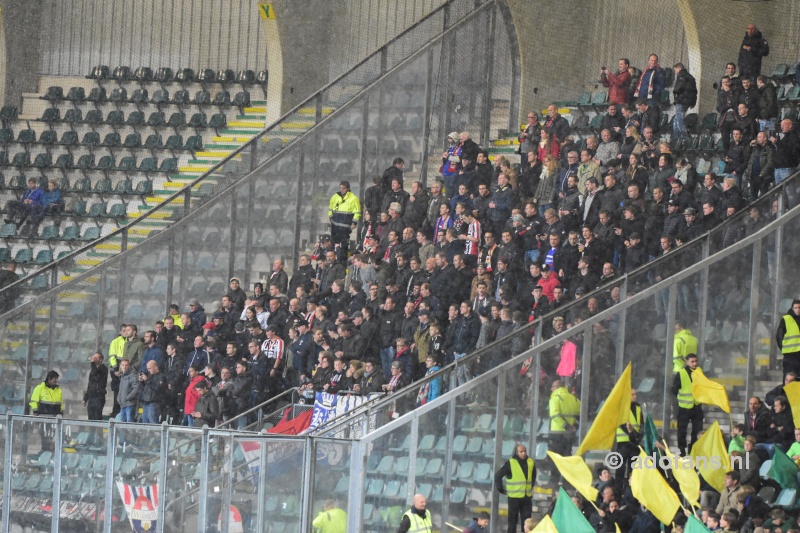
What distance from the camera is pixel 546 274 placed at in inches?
685

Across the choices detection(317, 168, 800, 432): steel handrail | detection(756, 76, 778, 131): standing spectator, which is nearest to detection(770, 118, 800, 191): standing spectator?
detection(756, 76, 778, 131): standing spectator

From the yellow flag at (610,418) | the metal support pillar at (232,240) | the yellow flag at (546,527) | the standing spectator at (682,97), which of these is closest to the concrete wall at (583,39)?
the standing spectator at (682,97)

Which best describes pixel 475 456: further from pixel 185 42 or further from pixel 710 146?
pixel 185 42

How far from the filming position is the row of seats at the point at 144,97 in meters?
27.5

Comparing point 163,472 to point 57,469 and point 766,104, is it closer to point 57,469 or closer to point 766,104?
point 57,469

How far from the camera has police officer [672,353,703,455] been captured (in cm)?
1530

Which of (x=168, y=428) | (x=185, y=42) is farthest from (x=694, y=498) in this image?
(x=185, y=42)

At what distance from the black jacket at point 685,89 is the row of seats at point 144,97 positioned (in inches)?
391

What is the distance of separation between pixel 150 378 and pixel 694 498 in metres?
8.32

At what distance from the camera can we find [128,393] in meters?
19.5

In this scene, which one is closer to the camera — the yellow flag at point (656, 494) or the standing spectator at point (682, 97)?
the yellow flag at point (656, 494)

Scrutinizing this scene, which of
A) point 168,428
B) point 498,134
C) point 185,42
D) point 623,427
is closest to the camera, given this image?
point 168,428

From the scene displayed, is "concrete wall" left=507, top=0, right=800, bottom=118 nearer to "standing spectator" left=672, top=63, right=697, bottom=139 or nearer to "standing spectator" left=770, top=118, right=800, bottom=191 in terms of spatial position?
"standing spectator" left=672, top=63, right=697, bottom=139

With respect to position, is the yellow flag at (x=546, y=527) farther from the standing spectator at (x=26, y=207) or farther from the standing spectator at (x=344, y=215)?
the standing spectator at (x=26, y=207)
